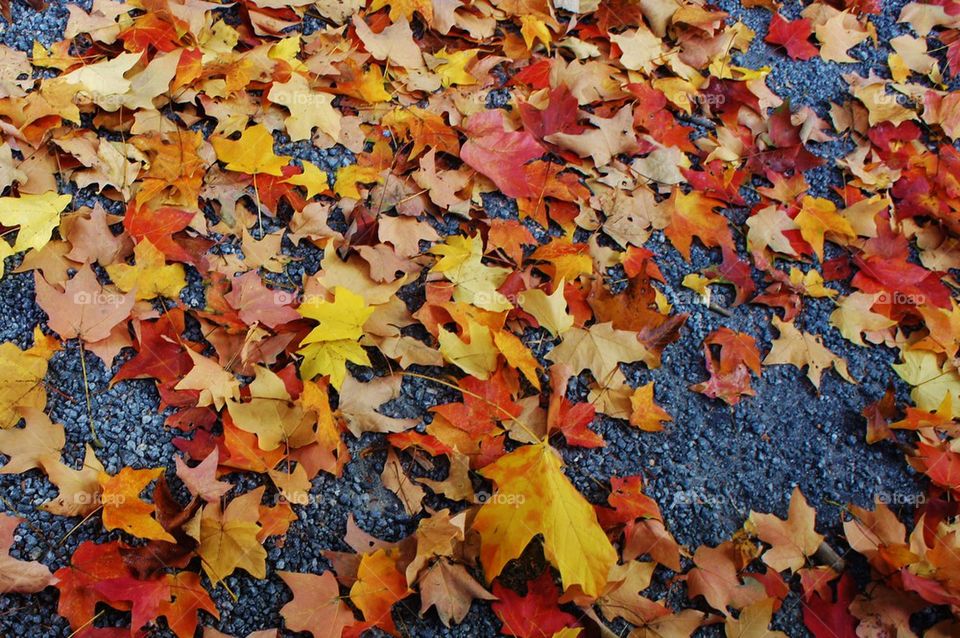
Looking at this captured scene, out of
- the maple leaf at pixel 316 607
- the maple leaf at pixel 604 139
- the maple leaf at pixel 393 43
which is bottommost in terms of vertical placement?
the maple leaf at pixel 316 607

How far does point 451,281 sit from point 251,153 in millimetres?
855

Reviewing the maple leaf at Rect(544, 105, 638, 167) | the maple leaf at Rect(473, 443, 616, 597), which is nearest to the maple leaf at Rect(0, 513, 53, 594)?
the maple leaf at Rect(473, 443, 616, 597)

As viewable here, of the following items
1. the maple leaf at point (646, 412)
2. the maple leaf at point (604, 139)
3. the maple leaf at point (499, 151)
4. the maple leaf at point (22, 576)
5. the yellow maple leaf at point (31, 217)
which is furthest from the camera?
the maple leaf at point (604, 139)

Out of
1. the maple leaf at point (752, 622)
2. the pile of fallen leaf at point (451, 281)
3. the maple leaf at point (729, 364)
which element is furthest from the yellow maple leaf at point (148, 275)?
the maple leaf at point (752, 622)

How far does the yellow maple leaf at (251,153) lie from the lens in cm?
261

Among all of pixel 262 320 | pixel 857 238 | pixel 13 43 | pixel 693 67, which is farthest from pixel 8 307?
pixel 857 238

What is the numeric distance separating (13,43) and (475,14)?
183cm

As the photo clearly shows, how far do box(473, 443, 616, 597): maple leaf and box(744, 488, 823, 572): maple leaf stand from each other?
0.63 metres

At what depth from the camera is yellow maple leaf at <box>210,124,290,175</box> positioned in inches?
103

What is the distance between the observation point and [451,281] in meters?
2.54

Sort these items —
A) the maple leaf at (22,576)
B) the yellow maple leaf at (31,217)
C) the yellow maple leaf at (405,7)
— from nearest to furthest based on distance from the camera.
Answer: the maple leaf at (22,576), the yellow maple leaf at (31,217), the yellow maple leaf at (405,7)

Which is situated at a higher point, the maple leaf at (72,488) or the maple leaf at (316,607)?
Answer: the maple leaf at (72,488)

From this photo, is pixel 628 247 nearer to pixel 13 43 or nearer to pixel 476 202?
pixel 476 202

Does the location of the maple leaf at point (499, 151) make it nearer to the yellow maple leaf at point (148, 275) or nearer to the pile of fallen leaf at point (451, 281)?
the pile of fallen leaf at point (451, 281)
